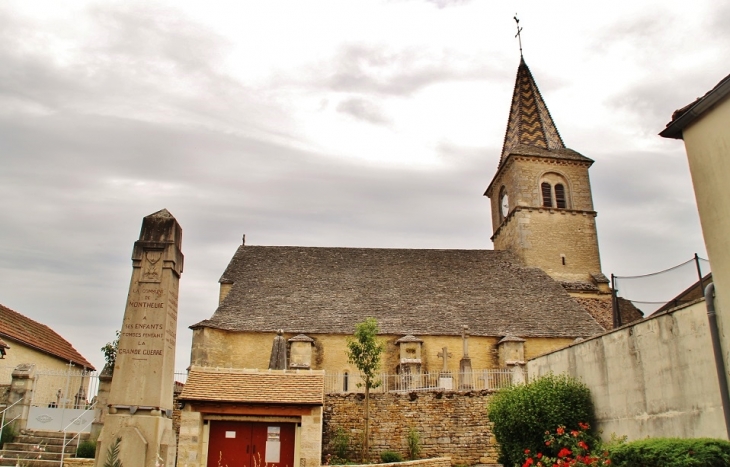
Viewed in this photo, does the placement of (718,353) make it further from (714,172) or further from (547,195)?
(547,195)

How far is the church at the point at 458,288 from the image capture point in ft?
85.2

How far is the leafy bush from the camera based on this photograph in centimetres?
1795

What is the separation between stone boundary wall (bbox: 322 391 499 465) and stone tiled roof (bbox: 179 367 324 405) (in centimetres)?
216

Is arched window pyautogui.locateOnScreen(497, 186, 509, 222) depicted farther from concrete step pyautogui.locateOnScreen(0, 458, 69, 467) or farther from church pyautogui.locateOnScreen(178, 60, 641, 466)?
concrete step pyautogui.locateOnScreen(0, 458, 69, 467)

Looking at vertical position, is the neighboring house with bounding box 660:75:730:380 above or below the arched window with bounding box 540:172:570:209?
below

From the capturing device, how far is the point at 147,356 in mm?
8641

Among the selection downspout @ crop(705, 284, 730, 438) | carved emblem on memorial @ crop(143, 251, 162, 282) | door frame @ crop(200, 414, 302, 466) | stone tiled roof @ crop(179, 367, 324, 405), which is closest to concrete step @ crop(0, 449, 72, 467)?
stone tiled roof @ crop(179, 367, 324, 405)

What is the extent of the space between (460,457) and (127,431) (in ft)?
40.9

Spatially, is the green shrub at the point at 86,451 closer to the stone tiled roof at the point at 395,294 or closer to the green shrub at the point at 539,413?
the stone tiled roof at the point at 395,294

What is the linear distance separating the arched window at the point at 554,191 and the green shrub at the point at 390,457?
19676mm

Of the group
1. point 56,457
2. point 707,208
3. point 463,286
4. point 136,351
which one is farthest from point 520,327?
point 136,351

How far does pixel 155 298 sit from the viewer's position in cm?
898

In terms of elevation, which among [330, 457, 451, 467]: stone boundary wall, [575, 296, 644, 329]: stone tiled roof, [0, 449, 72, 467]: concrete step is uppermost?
[575, 296, 644, 329]: stone tiled roof

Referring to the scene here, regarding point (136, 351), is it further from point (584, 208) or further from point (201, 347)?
point (584, 208)
